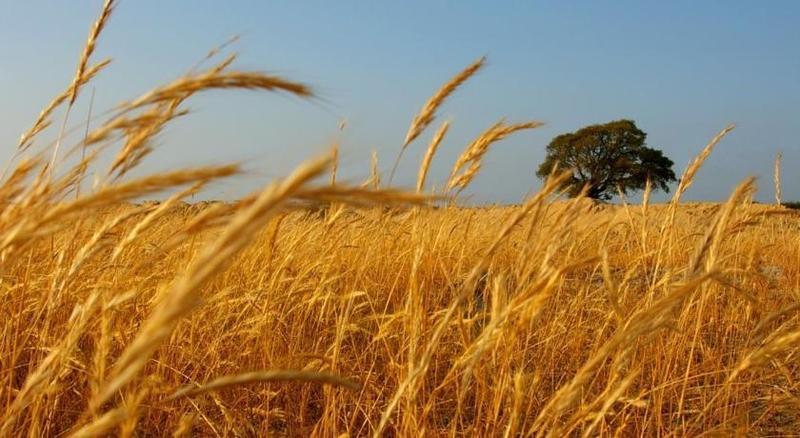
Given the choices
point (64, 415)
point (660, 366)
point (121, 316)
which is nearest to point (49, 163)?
point (121, 316)

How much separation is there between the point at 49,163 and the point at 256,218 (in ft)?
4.81

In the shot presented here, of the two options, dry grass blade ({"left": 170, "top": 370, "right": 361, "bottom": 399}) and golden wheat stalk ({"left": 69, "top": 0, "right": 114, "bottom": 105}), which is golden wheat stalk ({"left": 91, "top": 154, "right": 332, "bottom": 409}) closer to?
dry grass blade ({"left": 170, "top": 370, "right": 361, "bottom": 399})

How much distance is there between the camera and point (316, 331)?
233cm

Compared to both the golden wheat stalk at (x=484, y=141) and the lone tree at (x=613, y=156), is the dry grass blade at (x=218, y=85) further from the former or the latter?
the lone tree at (x=613, y=156)

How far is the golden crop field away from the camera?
0.85 metres

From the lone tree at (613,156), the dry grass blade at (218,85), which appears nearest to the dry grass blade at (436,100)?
the dry grass blade at (218,85)

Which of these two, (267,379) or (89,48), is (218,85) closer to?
(267,379)

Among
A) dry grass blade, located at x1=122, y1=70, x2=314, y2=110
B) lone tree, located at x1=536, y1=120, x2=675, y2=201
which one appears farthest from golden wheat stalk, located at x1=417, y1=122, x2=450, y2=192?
lone tree, located at x1=536, y1=120, x2=675, y2=201

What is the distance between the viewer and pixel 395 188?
704 mm

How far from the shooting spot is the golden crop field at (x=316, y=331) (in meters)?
0.85

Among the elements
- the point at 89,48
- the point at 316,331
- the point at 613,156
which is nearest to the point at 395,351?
the point at 316,331

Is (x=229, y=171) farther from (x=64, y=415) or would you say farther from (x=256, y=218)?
(x=64, y=415)

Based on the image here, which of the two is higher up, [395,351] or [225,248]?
[225,248]

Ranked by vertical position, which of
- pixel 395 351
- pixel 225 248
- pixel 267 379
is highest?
pixel 225 248
